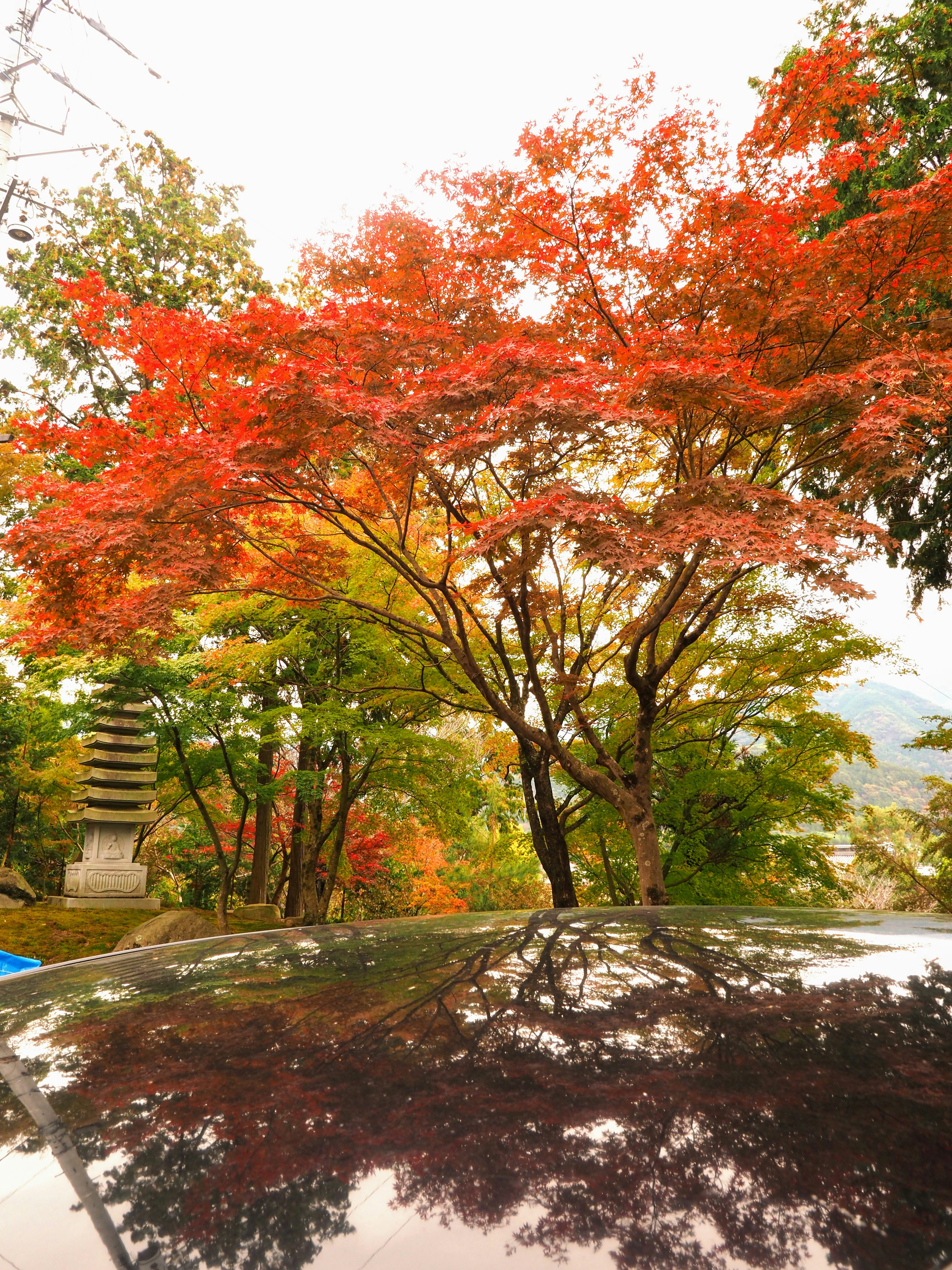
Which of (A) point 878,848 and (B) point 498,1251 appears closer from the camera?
(B) point 498,1251

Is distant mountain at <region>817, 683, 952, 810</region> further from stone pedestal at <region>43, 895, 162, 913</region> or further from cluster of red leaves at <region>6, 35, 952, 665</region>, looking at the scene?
stone pedestal at <region>43, 895, 162, 913</region>

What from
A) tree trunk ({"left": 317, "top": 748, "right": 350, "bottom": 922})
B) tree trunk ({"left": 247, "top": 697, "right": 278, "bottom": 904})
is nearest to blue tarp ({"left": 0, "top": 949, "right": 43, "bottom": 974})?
tree trunk ({"left": 317, "top": 748, "right": 350, "bottom": 922})

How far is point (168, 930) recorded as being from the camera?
33.2 feet

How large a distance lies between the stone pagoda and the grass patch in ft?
0.98

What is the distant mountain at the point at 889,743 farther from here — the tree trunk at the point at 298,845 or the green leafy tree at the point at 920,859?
the tree trunk at the point at 298,845

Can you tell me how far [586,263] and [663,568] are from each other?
135 inches

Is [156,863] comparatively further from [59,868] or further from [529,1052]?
[529,1052]

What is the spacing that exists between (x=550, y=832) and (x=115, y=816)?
24.4ft

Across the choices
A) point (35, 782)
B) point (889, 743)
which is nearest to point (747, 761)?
point (35, 782)

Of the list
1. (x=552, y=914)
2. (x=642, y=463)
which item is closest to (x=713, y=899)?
(x=642, y=463)

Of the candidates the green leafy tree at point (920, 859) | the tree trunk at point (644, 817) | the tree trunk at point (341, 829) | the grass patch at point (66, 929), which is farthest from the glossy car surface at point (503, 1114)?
the green leafy tree at point (920, 859)

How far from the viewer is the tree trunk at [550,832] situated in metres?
9.02

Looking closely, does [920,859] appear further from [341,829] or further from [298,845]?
[298,845]

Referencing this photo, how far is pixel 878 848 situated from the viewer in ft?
48.8
